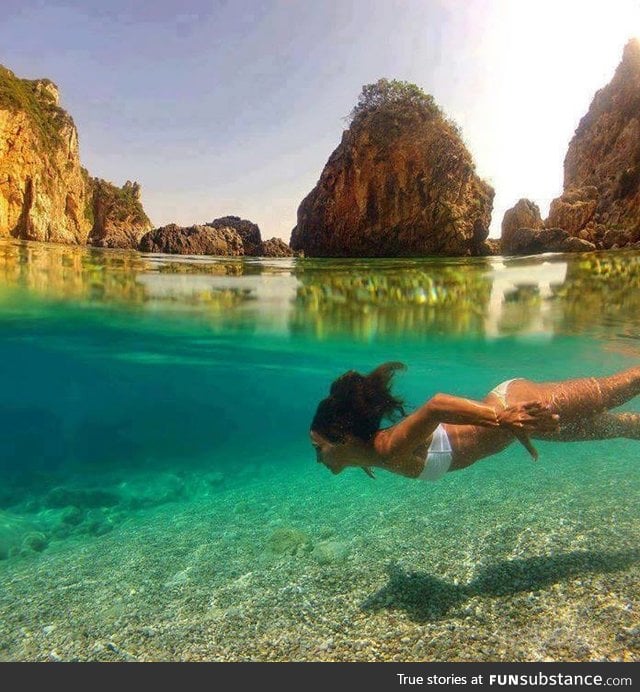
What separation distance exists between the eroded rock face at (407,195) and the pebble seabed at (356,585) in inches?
355

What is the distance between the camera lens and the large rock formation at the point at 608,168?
1156 centimetres

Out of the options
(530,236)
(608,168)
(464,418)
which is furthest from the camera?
(608,168)

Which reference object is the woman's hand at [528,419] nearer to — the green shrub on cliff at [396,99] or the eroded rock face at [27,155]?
the green shrub on cliff at [396,99]

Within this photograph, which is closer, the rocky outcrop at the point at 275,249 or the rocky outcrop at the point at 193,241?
the rocky outcrop at the point at 193,241

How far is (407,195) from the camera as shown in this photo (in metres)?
16.5

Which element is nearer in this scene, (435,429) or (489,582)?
(435,429)

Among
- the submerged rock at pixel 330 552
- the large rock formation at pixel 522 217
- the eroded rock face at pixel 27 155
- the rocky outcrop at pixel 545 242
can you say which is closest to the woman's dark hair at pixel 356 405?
the submerged rock at pixel 330 552

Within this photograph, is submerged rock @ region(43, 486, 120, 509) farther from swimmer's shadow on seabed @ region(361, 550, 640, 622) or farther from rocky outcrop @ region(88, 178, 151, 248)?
rocky outcrop @ region(88, 178, 151, 248)

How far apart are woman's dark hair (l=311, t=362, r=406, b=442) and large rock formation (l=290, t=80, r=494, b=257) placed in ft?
36.4

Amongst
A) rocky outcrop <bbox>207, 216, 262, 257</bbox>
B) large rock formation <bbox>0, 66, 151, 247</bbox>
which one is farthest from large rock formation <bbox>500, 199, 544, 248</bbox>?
large rock formation <bbox>0, 66, 151, 247</bbox>

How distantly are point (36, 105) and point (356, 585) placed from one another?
28.8 metres

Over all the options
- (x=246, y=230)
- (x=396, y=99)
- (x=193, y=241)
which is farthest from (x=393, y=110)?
(x=193, y=241)

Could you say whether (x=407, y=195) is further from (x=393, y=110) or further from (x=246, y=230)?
(x=246, y=230)
